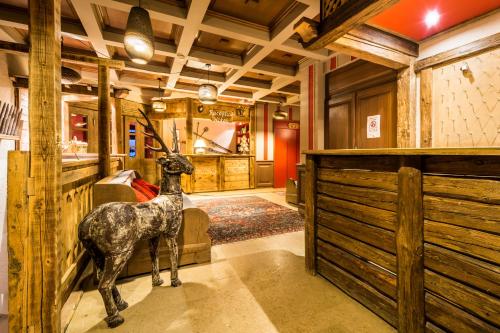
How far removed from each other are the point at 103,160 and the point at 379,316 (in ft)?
13.2

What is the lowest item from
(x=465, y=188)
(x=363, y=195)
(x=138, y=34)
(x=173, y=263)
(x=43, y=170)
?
(x=173, y=263)

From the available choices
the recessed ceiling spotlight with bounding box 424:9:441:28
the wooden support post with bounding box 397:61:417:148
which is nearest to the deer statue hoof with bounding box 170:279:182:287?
the wooden support post with bounding box 397:61:417:148

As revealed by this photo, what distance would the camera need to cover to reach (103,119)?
11.8 ft

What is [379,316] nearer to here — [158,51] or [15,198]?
[15,198]

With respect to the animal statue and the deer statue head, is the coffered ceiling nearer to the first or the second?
the deer statue head

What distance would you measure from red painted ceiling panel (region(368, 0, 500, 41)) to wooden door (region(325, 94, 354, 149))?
1646mm

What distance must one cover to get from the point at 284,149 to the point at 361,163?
315 inches

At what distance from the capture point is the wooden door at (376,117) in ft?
13.3

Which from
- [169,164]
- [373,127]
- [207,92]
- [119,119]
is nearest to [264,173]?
[207,92]

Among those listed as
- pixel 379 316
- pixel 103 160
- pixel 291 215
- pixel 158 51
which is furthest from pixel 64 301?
pixel 158 51

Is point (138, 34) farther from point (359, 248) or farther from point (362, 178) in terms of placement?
point (359, 248)

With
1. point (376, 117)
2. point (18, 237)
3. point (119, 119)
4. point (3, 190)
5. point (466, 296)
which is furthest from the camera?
point (119, 119)

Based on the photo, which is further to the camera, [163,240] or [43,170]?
[163,240]

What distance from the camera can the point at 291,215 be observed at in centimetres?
518
